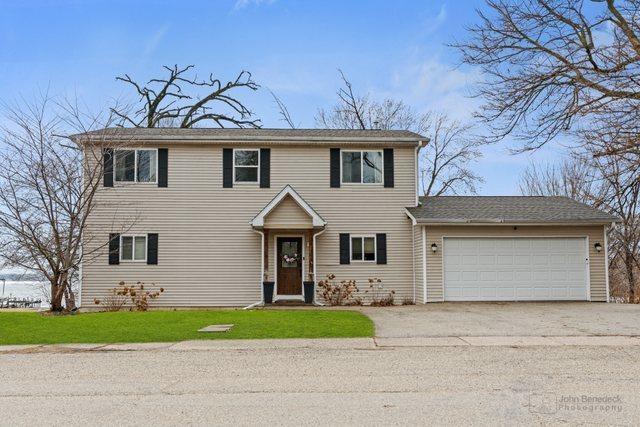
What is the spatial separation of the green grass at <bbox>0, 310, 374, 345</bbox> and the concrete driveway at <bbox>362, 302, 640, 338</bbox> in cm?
88

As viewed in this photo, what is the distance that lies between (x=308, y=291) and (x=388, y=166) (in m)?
4.93

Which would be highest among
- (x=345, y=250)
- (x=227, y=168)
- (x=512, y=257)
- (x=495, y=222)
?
(x=227, y=168)

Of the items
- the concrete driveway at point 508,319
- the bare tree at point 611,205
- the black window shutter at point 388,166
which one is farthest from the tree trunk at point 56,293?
the bare tree at point 611,205

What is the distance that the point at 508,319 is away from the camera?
13.1m

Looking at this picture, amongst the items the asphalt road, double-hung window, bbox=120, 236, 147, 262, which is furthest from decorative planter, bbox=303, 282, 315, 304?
the asphalt road

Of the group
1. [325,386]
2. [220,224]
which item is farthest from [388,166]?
[325,386]

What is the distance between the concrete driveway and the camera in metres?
11.0

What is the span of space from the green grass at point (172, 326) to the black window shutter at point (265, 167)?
515 cm

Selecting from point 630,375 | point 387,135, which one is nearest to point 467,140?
point 387,135

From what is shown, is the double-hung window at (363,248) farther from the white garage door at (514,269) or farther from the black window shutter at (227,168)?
the black window shutter at (227,168)

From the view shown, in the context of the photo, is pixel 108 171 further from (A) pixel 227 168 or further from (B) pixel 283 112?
(B) pixel 283 112

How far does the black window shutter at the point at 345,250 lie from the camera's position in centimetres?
1805

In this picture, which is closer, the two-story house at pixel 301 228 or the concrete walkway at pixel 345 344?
the concrete walkway at pixel 345 344

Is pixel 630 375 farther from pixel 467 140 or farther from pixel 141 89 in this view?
pixel 141 89
